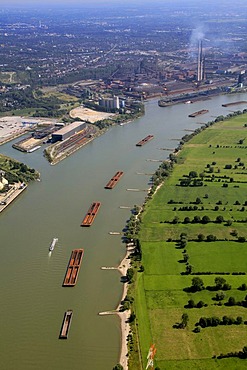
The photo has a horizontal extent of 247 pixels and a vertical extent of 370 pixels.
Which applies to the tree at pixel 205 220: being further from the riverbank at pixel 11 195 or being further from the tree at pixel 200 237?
the riverbank at pixel 11 195

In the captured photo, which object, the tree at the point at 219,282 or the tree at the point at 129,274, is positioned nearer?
the tree at the point at 219,282

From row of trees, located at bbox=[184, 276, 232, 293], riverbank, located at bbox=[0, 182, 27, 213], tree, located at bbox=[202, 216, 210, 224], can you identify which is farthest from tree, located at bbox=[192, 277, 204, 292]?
riverbank, located at bbox=[0, 182, 27, 213]

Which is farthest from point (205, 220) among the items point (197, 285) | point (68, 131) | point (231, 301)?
point (68, 131)

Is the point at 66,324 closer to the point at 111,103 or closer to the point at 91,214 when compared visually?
the point at 91,214

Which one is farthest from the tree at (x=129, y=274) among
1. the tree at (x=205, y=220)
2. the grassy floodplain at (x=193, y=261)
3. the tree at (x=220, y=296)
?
the tree at (x=205, y=220)

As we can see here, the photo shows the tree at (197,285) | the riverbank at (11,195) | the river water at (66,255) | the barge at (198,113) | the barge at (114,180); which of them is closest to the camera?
the river water at (66,255)

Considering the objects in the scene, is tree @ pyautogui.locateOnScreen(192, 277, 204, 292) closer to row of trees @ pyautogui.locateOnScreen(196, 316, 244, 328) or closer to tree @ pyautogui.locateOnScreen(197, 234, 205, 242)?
row of trees @ pyautogui.locateOnScreen(196, 316, 244, 328)

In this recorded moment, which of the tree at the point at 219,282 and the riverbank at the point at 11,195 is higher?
the tree at the point at 219,282
